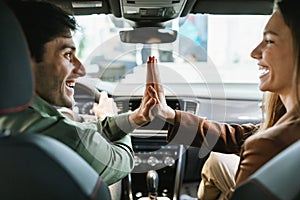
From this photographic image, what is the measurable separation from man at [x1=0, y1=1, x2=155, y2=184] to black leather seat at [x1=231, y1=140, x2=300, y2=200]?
53cm

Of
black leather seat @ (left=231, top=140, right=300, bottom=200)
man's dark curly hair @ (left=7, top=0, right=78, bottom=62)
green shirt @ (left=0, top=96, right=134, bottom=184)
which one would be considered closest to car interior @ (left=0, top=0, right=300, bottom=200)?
black leather seat @ (left=231, top=140, right=300, bottom=200)

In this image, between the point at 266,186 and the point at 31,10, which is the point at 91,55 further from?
the point at 266,186

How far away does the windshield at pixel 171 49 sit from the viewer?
8.12 feet

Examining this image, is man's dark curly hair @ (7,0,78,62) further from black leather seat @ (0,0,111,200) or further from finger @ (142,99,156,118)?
finger @ (142,99,156,118)

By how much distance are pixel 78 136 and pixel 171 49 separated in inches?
44.3

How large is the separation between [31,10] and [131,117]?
631mm

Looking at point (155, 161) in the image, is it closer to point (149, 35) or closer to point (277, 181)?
point (149, 35)

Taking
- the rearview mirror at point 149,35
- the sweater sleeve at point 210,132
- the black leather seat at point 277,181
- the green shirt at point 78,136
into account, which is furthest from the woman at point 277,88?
the rearview mirror at point 149,35

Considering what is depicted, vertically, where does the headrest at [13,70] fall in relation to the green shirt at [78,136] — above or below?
above

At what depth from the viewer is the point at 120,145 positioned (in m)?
1.89

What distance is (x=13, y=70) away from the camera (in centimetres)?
125

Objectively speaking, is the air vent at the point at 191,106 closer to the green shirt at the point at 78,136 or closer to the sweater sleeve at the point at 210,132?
the sweater sleeve at the point at 210,132

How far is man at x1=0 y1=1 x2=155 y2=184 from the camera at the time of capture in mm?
1506

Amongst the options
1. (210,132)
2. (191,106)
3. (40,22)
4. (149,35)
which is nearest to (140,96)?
(191,106)
